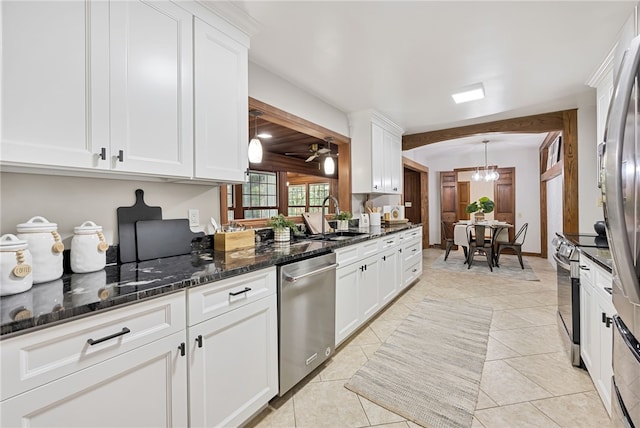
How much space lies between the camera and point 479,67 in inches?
102

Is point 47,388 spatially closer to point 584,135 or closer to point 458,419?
point 458,419

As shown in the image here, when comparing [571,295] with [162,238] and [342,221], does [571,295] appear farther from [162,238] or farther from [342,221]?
[162,238]

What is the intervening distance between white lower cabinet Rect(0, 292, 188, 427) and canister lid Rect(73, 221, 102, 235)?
0.62m

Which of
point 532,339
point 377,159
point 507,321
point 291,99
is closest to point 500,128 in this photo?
point 377,159

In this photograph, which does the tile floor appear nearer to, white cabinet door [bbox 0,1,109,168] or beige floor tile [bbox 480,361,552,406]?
beige floor tile [bbox 480,361,552,406]

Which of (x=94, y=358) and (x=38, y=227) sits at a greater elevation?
(x=38, y=227)

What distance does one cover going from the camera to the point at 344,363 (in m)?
2.18

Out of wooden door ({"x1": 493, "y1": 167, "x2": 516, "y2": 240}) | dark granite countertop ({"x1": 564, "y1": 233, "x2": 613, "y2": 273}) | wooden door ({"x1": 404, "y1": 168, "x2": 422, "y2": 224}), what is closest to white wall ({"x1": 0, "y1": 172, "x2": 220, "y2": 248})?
dark granite countertop ({"x1": 564, "y1": 233, "x2": 613, "y2": 273})

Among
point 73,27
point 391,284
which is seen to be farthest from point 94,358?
point 391,284

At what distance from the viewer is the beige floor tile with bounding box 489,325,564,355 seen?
2.34 metres

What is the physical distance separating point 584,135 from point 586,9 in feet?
7.60

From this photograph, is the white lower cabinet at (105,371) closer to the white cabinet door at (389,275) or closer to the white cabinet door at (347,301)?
the white cabinet door at (347,301)

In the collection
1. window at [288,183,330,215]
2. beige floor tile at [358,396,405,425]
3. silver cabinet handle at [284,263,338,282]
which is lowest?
beige floor tile at [358,396,405,425]

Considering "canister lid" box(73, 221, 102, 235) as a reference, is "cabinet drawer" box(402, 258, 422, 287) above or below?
below
